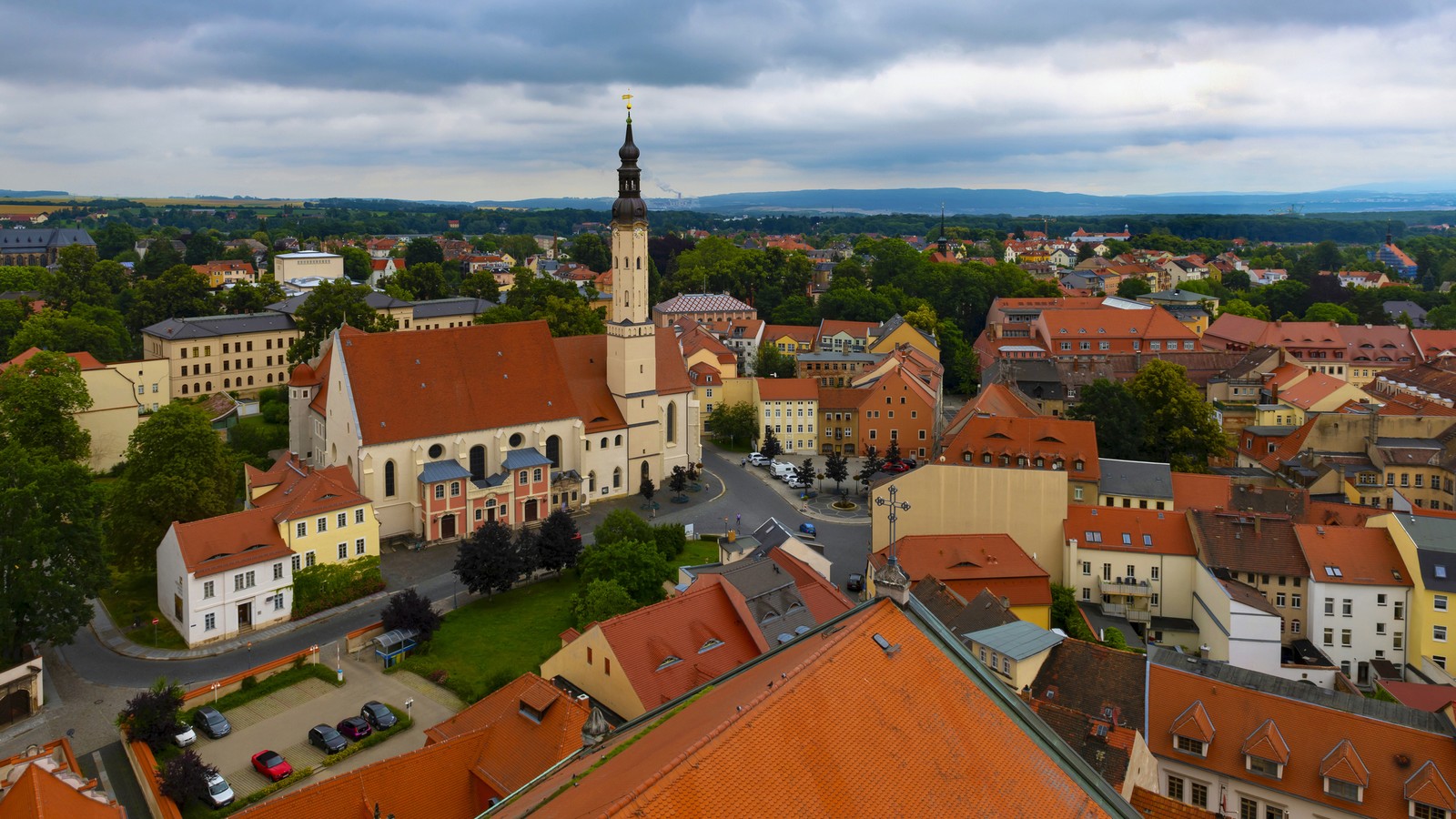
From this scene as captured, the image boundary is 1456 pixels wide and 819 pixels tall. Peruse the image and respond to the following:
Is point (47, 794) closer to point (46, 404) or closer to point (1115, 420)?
point (46, 404)

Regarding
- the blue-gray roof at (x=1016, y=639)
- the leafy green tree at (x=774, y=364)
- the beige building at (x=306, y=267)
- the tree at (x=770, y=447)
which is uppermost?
the beige building at (x=306, y=267)

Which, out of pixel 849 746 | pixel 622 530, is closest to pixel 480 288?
pixel 622 530

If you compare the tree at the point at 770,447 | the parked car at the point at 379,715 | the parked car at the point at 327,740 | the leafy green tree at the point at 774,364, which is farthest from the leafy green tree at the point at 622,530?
the leafy green tree at the point at 774,364

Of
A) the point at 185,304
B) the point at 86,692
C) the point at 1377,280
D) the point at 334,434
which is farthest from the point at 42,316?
the point at 1377,280

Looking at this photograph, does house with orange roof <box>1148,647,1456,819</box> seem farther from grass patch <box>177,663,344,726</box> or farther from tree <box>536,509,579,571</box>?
grass patch <box>177,663,344,726</box>

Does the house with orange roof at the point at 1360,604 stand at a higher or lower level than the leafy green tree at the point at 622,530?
lower

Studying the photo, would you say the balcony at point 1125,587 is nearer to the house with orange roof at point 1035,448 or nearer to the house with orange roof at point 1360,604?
the house with orange roof at point 1360,604
